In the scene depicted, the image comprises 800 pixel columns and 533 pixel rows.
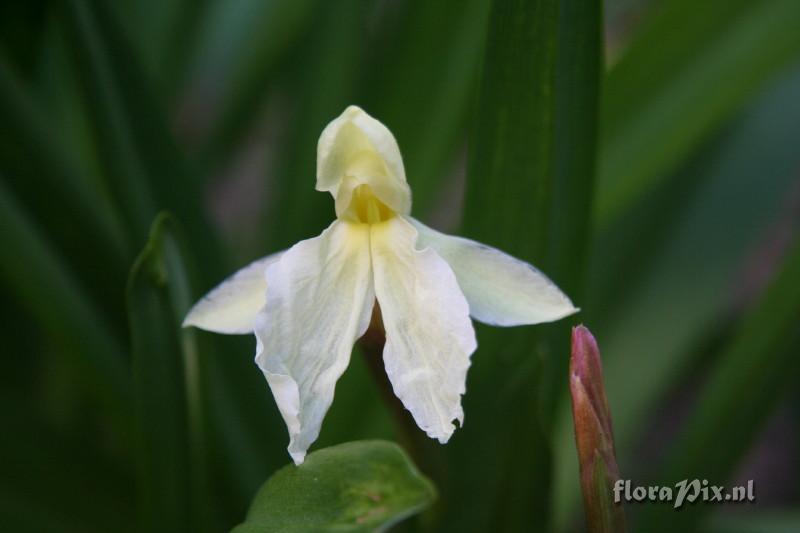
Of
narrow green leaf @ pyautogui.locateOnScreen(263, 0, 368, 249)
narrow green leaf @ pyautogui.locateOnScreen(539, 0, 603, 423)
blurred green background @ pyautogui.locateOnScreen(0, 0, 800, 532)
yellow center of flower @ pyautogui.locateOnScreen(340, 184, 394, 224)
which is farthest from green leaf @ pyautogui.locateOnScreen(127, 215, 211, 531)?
narrow green leaf @ pyautogui.locateOnScreen(263, 0, 368, 249)

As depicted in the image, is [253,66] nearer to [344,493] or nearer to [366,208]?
[366,208]

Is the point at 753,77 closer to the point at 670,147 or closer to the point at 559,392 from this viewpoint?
the point at 670,147

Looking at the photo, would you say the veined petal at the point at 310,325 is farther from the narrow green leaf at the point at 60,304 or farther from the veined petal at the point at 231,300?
the narrow green leaf at the point at 60,304

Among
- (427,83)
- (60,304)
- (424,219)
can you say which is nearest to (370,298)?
(60,304)

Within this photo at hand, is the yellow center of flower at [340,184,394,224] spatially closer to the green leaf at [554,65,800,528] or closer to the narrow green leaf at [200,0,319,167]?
the green leaf at [554,65,800,528]

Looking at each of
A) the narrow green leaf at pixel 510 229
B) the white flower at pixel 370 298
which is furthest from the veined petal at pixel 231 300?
the narrow green leaf at pixel 510 229
